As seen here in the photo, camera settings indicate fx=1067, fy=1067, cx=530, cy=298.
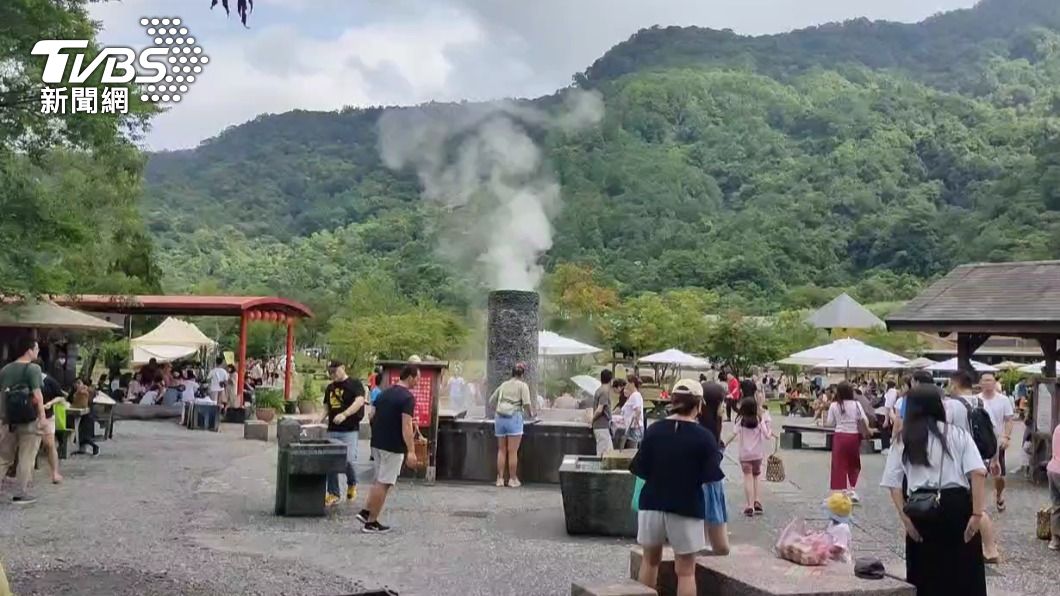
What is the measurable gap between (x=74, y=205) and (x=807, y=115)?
338ft

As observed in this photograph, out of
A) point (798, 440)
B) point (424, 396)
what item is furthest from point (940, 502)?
point (798, 440)

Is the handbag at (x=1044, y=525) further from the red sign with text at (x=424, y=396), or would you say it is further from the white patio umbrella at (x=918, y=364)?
the white patio umbrella at (x=918, y=364)

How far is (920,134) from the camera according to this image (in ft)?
330

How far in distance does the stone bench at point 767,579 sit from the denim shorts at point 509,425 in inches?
267

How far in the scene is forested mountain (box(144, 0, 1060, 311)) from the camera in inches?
2645

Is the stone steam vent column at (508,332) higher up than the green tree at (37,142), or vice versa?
the green tree at (37,142)

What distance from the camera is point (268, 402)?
23234 millimetres

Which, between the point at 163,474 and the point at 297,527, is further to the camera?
the point at 163,474

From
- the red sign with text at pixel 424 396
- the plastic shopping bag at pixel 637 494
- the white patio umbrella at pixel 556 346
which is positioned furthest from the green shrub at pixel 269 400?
the plastic shopping bag at pixel 637 494

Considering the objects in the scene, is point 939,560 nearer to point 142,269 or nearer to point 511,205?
point 511,205

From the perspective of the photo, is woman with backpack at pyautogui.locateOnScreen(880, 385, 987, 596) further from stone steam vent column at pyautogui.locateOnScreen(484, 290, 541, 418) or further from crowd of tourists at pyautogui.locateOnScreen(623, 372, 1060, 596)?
stone steam vent column at pyautogui.locateOnScreen(484, 290, 541, 418)

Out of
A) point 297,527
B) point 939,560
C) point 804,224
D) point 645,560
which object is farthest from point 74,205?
point 804,224

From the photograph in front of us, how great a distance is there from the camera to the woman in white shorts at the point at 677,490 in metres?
5.46

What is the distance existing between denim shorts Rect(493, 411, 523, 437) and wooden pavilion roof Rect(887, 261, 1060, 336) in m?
6.86
